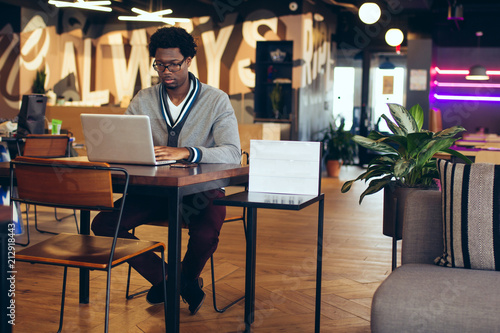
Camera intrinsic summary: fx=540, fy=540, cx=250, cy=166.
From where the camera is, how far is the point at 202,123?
8.60ft

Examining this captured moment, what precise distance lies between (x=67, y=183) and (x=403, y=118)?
1535 millimetres

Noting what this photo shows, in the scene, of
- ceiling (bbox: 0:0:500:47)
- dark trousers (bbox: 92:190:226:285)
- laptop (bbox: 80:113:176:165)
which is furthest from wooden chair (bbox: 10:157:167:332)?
ceiling (bbox: 0:0:500:47)

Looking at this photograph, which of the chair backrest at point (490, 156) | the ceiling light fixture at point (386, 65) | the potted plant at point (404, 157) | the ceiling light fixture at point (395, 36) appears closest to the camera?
the potted plant at point (404, 157)

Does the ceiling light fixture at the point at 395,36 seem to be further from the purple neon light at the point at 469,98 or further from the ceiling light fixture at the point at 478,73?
the purple neon light at the point at 469,98

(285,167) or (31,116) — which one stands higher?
(31,116)

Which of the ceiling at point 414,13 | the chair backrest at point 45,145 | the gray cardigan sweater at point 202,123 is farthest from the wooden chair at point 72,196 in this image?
the ceiling at point 414,13

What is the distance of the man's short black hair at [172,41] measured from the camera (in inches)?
104

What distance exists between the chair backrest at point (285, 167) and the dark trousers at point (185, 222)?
1.37ft

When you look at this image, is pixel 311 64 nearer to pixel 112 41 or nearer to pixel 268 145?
pixel 112 41

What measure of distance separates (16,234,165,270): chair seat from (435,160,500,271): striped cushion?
1061mm

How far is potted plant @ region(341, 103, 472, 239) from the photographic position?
2380mm

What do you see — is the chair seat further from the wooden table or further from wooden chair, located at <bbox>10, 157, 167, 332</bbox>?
the wooden table

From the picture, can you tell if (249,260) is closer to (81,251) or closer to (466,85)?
(81,251)

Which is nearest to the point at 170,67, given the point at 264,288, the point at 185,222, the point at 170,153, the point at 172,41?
the point at 172,41
